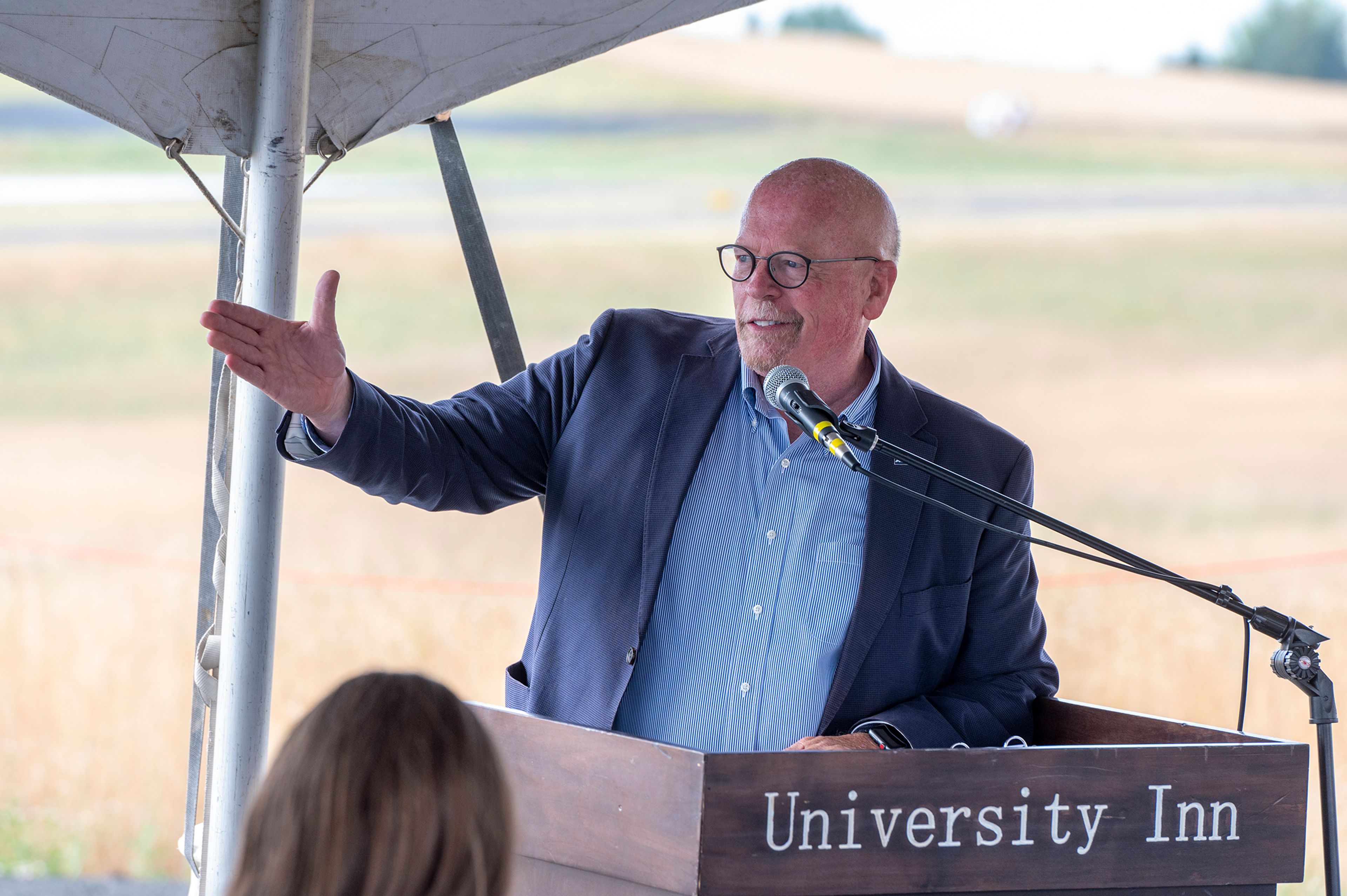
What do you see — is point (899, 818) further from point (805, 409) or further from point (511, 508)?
point (511, 508)

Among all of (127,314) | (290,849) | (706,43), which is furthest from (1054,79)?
(290,849)

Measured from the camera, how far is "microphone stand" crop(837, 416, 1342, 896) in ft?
5.69

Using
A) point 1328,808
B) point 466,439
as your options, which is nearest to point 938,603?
point 1328,808

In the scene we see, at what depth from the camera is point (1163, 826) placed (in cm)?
163

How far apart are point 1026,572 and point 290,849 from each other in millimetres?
1645

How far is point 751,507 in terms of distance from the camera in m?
2.30

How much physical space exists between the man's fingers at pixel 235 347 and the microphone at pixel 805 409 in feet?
2.40

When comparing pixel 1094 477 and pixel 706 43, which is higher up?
pixel 706 43

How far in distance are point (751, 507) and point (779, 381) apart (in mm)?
514

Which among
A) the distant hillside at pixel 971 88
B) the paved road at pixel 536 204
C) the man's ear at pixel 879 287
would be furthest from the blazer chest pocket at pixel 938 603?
the distant hillside at pixel 971 88

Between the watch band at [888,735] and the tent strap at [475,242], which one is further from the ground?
the tent strap at [475,242]

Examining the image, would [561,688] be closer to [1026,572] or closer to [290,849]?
[1026,572]

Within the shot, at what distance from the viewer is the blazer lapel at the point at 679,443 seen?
7.34 ft

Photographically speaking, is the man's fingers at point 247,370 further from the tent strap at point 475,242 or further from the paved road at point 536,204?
the paved road at point 536,204
